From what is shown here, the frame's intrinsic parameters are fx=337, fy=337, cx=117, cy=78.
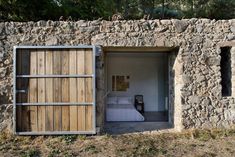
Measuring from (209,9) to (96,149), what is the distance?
13.1 meters

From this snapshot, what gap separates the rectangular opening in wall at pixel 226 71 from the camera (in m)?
9.23

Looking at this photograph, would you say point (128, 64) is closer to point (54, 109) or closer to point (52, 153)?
point (54, 109)

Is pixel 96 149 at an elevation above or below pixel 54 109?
below

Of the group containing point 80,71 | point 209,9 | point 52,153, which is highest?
point 209,9

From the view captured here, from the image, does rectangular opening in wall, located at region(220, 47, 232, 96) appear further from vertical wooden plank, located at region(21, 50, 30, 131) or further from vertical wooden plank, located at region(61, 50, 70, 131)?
vertical wooden plank, located at region(21, 50, 30, 131)

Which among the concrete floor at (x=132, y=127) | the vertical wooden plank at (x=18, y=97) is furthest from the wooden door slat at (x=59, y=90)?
the concrete floor at (x=132, y=127)

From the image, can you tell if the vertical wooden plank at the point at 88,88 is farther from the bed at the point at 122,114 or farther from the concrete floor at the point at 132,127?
the bed at the point at 122,114

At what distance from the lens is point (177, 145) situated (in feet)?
26.5

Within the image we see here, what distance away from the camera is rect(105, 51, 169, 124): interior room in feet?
38.8

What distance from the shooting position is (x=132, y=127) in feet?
33.1

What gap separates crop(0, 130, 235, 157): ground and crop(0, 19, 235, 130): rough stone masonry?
0.43 metres

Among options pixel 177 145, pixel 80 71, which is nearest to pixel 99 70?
pixel 80 71

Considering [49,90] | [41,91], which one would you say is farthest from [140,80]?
[41,91]

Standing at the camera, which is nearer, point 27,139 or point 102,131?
point 27,139
